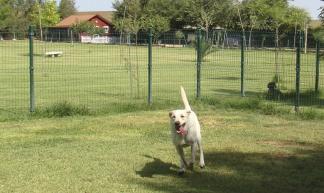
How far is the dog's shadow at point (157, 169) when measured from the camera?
8.00m

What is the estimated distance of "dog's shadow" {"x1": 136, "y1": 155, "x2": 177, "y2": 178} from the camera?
8.00 metres

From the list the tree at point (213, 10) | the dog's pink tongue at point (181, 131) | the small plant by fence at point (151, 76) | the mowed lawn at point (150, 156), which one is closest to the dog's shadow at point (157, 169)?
the mowed lawn at point (150, 156)

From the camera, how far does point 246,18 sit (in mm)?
75875

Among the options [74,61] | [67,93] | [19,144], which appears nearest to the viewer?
[19,144]

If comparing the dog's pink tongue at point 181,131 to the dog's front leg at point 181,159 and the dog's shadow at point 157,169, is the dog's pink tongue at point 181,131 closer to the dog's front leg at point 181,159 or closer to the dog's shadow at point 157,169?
the dog's front leg at point 181,159

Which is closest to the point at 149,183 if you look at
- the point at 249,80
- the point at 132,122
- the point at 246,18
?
the point at 132,122

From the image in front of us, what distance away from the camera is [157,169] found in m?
8.30

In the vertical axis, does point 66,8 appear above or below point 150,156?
above

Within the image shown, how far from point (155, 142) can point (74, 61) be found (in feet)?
81.4

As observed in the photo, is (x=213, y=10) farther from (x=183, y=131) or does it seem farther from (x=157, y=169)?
(x=183, y=131)

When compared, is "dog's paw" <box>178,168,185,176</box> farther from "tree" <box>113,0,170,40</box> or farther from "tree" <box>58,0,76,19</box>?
"tree" <box>58,0,76,19</box>

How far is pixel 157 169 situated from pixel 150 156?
89 centimetres

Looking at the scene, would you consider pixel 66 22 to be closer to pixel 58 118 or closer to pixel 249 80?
pixel 249 80

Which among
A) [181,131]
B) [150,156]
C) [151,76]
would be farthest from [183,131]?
[151,76]
